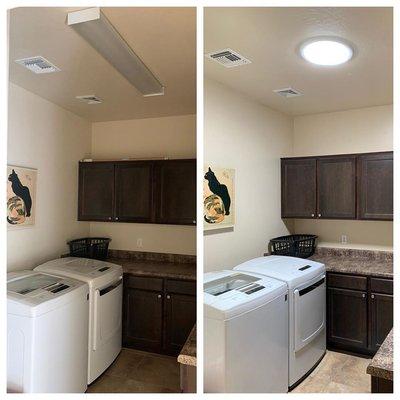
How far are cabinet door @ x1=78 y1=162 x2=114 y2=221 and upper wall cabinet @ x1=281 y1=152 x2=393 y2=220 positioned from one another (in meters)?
2.05

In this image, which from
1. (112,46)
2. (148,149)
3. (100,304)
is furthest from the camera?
(148,149)

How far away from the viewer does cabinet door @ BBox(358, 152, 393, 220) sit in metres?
1.03

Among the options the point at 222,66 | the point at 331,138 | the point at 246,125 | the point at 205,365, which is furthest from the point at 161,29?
the point at 205,365

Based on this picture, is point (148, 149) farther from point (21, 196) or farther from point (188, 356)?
point (188, 356)

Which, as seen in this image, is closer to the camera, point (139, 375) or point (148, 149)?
point (139, 375)

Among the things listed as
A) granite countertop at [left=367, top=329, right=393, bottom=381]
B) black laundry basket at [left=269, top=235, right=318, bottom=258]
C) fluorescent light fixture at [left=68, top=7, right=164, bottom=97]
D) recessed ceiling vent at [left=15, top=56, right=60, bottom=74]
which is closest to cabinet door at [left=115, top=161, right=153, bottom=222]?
fluorescent light fixture at [left=68, top=7, right=164, bottom=97]

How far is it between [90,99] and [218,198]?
1.88 meters

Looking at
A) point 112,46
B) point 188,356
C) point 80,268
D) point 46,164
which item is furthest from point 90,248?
point 188,356

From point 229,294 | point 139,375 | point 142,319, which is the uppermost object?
point 229,294

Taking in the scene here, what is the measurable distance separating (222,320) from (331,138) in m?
0.78

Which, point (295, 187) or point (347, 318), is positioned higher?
point (295, 187)

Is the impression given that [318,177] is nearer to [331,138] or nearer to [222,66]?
[331,138]

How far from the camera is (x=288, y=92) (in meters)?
1.09

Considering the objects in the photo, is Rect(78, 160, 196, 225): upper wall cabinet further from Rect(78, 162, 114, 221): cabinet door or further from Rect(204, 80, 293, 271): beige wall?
Rect(204, 80, 293, 271): beige wall
